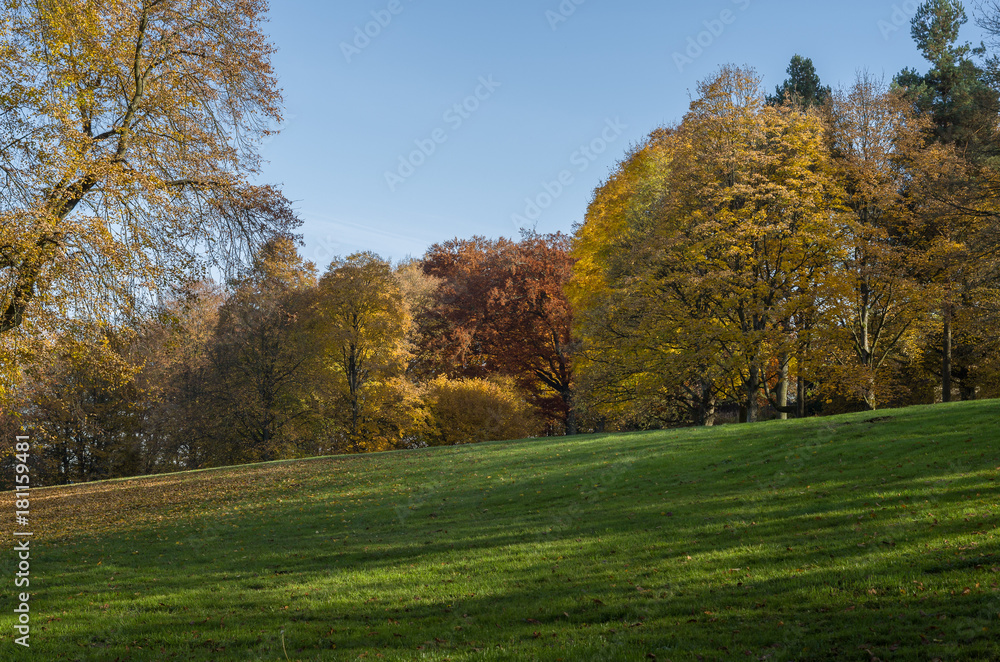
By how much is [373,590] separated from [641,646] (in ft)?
14.0

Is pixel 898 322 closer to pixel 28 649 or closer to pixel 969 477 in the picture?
pixel 969 477

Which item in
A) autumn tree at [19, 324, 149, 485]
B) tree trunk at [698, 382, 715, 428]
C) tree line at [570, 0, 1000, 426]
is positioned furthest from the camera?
autumn tree at [19, 324, 149, 485]

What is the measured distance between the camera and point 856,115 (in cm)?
2691

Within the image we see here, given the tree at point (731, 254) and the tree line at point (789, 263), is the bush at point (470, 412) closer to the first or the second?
the tree line at point (789, 263)

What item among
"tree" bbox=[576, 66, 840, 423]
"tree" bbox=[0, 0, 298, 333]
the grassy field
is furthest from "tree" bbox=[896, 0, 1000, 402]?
"tree" bbox=[0, 0, 298, 333]

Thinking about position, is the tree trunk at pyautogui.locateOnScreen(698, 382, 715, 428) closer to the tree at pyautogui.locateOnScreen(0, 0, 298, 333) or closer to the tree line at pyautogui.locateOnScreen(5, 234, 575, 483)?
the tree line at pyautogui.locateOnScreen(5, 234, 575, 483)

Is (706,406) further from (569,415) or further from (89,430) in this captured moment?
(89,430)

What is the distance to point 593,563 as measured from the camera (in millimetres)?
9102

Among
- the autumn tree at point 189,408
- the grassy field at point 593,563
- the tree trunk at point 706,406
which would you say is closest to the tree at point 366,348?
the autumn tree at point 189,408

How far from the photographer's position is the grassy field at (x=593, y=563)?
6.32 meters

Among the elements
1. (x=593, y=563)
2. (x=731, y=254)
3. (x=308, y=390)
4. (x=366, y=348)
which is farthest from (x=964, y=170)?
(x=308, y=390)

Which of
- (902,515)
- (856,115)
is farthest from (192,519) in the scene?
(856,115)

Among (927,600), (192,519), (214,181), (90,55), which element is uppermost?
(90,55)

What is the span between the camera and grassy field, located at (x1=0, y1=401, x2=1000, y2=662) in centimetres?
632
